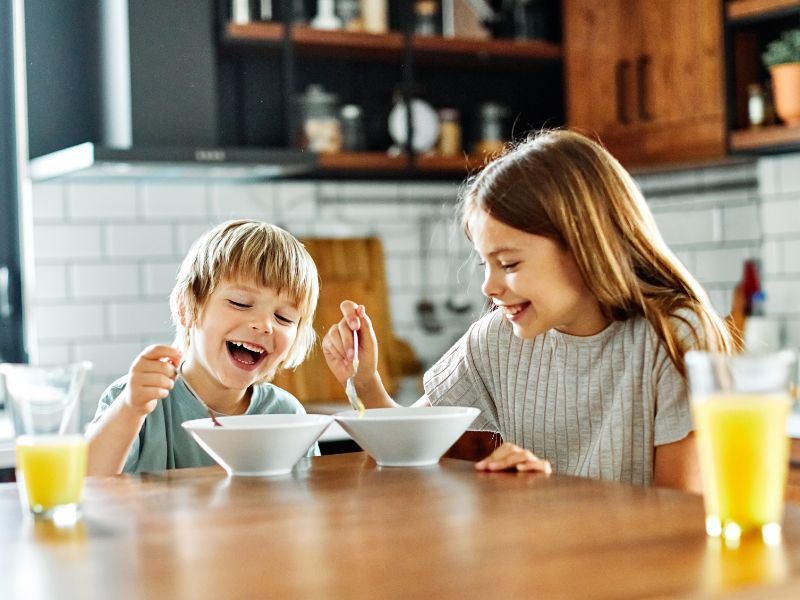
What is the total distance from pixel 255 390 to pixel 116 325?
1642 mm

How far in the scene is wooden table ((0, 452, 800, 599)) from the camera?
0.92m

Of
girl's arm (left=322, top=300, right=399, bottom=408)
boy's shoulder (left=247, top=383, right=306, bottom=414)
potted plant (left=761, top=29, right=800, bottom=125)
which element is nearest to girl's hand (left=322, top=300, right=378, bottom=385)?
girl's arm (left=322, top=300, right=399, bottom=408)

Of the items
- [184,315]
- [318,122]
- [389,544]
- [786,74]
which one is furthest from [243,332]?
[786,74]

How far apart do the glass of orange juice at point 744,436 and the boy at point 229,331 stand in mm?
1156

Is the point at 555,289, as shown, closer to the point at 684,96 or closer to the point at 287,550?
the point at 287,550

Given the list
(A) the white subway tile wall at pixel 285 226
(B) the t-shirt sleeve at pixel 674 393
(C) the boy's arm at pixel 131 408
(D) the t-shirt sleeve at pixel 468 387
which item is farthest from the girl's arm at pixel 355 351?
(A) the white subway tile wall at pixel 285 226

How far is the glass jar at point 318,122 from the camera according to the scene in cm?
391

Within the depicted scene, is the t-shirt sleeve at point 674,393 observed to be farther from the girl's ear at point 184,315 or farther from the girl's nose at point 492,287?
the girl's ear at point 184,315

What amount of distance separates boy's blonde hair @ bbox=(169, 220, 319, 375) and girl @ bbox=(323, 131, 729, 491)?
22 cm

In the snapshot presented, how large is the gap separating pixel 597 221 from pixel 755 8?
1.85 m

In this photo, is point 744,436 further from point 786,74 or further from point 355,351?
point 786,74

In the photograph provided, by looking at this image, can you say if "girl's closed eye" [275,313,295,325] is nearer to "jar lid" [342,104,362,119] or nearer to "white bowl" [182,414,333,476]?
"white bowl" [182,414,333,476]

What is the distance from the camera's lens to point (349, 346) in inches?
77.3

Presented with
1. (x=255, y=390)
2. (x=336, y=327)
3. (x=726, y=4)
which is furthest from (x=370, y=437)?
(x=726, y=4)
